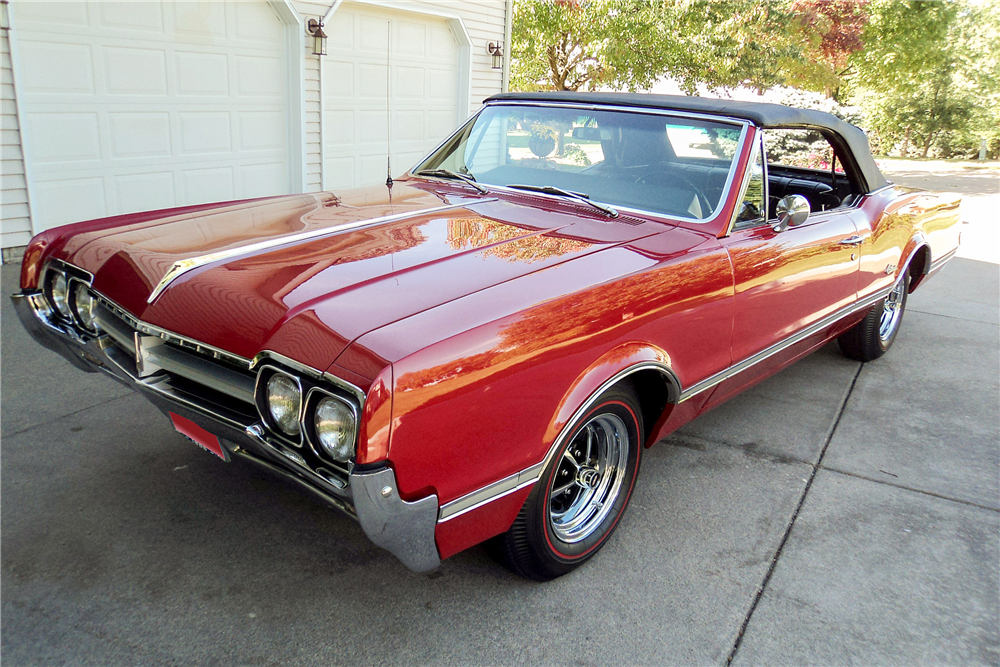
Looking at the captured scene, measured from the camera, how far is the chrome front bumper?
1921 millimetres

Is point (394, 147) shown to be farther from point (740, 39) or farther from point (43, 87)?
point (740, 39)

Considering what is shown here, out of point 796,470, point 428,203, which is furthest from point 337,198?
point 796,470

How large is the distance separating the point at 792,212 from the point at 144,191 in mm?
5742

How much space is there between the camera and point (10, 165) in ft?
19.3

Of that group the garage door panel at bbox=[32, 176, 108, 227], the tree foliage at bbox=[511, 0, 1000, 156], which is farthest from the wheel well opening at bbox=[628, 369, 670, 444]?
the tree foliage at bbox=[511, 0, 1000, 156]

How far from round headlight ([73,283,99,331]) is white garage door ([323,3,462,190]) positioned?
546cm

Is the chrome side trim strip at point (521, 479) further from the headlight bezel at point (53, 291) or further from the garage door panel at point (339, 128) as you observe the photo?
the garage door panel at point (339, 128)

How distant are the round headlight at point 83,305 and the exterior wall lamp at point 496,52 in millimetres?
8674

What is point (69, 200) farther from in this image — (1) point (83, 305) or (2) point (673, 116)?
(2) point (673, 116)

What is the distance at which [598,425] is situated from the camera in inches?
110

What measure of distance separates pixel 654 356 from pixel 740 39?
14.7 meters

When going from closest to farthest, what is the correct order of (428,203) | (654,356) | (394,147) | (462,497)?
(462,497) < (654,356) < (428,203) < (394,147)

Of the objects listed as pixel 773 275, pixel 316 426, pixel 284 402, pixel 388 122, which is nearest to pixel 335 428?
pixel 316 426

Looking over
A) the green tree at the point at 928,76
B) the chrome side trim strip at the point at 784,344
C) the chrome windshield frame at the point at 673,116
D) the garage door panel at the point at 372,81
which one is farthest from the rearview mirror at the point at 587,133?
the green tree at the point at 928,76
